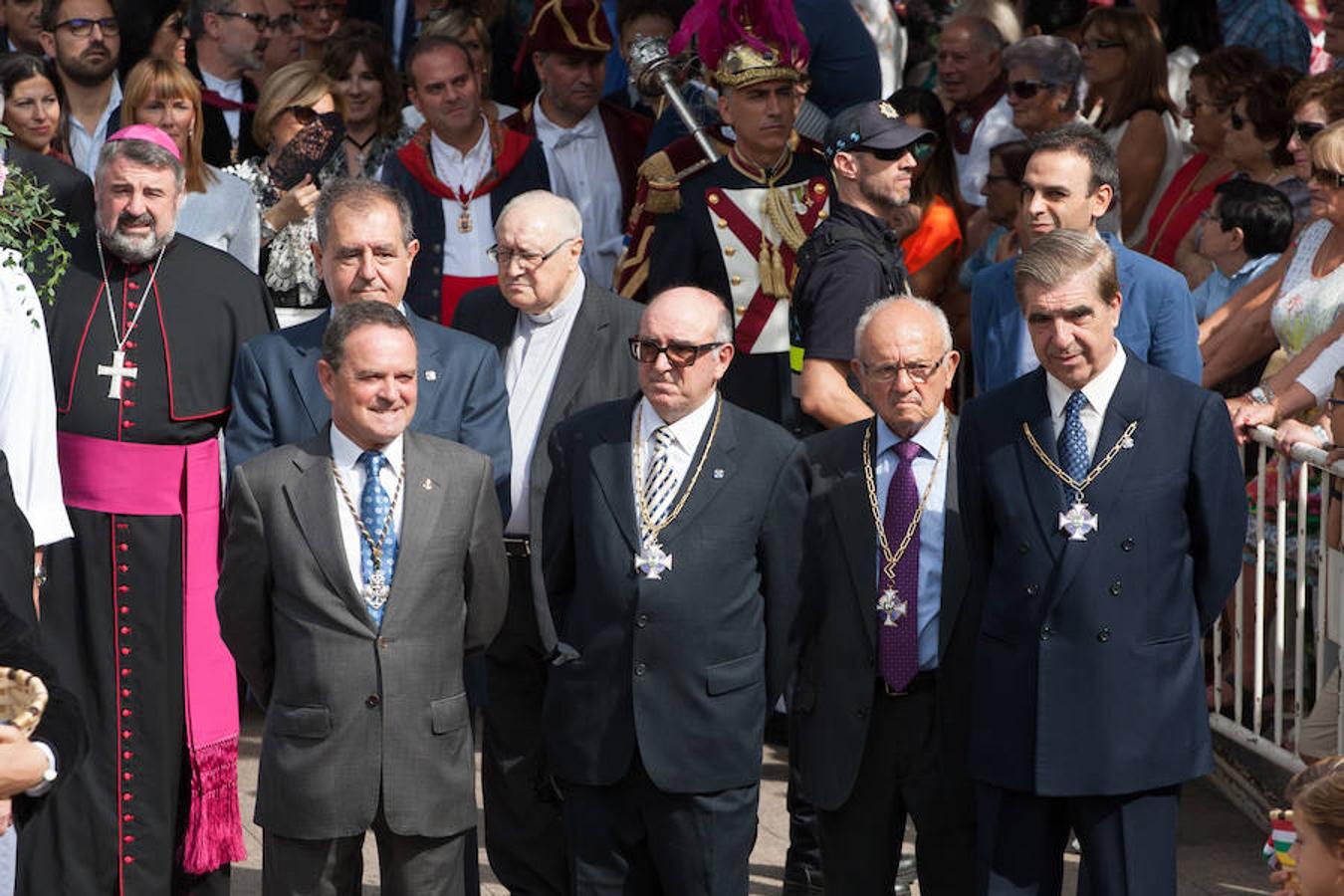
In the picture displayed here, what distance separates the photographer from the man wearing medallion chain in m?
9.30

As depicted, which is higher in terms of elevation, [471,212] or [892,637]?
[471,212]

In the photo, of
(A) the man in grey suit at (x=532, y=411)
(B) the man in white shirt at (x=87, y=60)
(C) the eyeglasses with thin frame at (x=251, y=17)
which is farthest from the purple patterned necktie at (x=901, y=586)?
(C) the eyeglasses with thin frame at (x=251, y=17)

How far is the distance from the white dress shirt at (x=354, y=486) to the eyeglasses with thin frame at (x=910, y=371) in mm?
1242

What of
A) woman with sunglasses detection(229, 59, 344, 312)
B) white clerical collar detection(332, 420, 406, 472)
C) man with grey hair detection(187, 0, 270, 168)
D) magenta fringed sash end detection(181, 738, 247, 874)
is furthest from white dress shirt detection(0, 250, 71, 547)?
man with grey hair detection(187, 0, 270, 168)

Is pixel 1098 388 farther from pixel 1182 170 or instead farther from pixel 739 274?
pixel 1182 170

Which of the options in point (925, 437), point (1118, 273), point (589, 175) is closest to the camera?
point (925, 437)

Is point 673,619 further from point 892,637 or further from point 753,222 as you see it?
point 753,222

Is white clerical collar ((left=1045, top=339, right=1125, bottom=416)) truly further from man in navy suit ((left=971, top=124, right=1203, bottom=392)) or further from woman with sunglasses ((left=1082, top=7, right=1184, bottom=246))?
woman with sunglasses ((left=1082, top=7, right=1184, bottom=246))

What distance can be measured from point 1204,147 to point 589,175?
2.47 metres

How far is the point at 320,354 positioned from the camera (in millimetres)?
6641

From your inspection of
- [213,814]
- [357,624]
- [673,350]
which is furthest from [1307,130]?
[213,814]

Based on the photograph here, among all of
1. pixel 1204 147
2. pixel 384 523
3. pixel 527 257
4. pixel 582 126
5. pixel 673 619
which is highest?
pixel 582 126

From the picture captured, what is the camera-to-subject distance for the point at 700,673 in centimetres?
610

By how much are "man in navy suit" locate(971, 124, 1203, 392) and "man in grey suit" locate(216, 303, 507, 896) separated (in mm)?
1926
